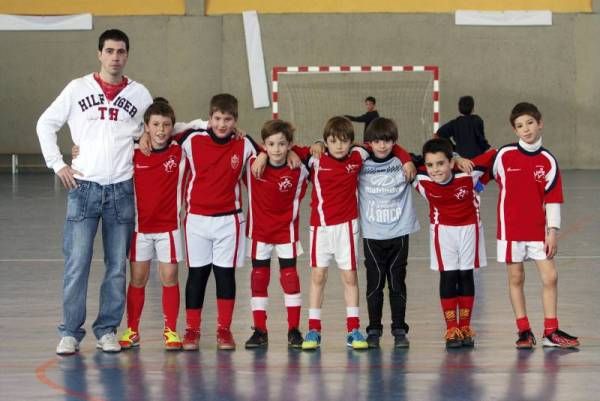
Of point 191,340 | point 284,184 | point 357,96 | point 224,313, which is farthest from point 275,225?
point 357,96

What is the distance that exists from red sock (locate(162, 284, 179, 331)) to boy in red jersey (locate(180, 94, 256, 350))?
3.0 inches

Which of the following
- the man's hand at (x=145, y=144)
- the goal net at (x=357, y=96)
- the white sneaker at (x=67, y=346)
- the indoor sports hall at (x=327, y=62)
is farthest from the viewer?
the indoor sports hall at (x=327, y=62)

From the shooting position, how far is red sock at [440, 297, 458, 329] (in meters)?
6.87

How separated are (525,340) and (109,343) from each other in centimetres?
233

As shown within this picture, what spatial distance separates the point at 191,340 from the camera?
22.2ft

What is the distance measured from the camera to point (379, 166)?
22.9ft

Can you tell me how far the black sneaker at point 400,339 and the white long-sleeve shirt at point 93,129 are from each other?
177 cm

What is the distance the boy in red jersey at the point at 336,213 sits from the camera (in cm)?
689

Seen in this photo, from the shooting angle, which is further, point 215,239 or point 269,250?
point 269,250

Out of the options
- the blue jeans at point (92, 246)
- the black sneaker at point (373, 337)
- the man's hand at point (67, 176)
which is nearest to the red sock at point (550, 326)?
the black sneaker at point (373, 337)

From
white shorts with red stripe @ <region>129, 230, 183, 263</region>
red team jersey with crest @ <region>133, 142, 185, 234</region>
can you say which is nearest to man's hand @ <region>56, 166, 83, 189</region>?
red team jersey with crest @ <region>133, 142, 185, 234</region>

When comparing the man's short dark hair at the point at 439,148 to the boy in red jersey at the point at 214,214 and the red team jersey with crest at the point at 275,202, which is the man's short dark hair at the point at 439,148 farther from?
the boy in red jersey at the point at 214,214

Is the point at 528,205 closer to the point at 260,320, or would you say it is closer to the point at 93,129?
the point at 260,320

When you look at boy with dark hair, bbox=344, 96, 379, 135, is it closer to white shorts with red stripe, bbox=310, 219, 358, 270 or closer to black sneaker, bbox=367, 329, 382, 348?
white shorts with red stripe, bbox=310, 219, 358, 270
